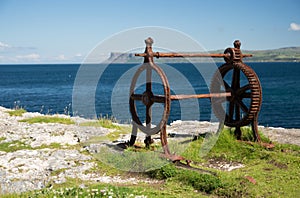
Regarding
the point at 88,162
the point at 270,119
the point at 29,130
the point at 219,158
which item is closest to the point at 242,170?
the point at 219,158

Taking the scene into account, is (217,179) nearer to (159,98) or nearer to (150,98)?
(159,98)

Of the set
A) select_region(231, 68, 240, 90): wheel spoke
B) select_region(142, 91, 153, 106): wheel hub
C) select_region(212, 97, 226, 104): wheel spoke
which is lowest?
select_region(212, 97, 226, 104): wheel spoke

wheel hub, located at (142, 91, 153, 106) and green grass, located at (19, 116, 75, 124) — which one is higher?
wheel hub, located at (142, 91, 153, 106)

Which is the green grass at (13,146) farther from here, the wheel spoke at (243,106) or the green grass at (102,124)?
the wheel spoke at (243,106)

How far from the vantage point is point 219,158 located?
31.4 feet

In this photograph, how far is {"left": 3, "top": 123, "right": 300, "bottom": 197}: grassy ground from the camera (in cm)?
653

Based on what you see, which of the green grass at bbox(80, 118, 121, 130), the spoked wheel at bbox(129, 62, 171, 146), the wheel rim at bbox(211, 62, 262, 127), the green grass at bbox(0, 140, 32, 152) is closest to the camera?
the spoked wheel at bbox(129, 62, 171, 146)

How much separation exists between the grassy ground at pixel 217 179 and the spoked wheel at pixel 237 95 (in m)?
0.94

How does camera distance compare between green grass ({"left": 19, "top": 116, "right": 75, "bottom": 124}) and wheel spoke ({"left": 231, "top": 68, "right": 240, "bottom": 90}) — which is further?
green grass ({"left": 19, "top": 116, "right": 75, "bottom": 124})

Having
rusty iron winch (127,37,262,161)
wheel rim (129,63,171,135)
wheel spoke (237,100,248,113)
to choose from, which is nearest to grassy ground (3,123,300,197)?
rusty iron winch (127,37,262,161)

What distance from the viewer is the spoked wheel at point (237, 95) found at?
10156 millimetres

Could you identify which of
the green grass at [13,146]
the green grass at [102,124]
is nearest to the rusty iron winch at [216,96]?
the green grass at [13,146]

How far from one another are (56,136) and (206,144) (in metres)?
4.86

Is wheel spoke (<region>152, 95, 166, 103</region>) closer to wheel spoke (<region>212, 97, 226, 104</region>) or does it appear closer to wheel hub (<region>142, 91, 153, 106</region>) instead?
wheel hub (<region>142, 91, 153, 106</region>)
